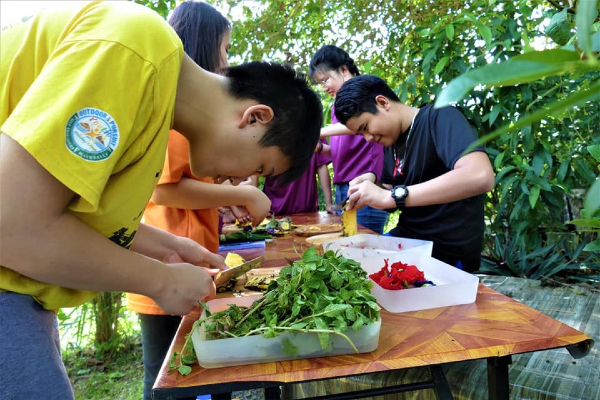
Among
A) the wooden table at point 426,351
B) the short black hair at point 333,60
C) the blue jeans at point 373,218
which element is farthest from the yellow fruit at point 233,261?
the short black hair at point 333,60

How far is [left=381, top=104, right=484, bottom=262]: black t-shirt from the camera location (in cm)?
188

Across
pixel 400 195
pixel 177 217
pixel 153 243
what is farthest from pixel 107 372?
pixel 400 195

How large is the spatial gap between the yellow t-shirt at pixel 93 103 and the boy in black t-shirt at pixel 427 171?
120cm

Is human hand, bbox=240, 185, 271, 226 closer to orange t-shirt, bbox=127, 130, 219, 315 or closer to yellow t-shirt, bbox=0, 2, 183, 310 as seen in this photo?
orange t-shirt, bbox=127, 130, 219, 315

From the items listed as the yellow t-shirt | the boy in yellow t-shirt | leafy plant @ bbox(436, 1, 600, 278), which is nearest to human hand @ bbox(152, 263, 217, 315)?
the boy in yellow t-shirt

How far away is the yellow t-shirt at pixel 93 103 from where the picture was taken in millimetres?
663

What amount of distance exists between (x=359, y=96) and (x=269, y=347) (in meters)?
1.60

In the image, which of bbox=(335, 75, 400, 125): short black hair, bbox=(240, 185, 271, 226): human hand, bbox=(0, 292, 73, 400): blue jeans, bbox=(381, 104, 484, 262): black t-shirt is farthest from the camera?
bbox=(335, 75, 400, 125): short black hair

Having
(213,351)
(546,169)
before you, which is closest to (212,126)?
(213,351)

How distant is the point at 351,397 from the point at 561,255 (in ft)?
9.70

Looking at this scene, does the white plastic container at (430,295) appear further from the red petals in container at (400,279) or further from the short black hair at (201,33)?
the short black hair at (201,33)

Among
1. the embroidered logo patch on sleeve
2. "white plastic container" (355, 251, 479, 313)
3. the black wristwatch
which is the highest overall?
the embroidered logo patch on sleeve

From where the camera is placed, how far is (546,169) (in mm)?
3078

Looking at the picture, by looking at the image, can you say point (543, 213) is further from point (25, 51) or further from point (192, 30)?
point (25, 51)
